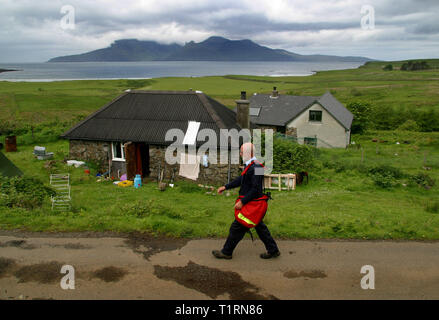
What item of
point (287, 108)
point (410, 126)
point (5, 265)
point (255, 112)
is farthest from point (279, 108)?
point (5, 265)

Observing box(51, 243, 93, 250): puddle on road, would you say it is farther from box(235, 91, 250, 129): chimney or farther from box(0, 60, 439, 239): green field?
box(235, 91, 250, 129): chimney

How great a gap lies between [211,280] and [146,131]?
15.8 meters

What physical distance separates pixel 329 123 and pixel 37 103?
61.4 m

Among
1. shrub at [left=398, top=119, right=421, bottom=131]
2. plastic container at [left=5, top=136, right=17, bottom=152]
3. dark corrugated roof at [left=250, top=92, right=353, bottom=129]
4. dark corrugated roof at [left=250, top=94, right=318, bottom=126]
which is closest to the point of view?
plastic container at [left=5, top=136, right=17, bottom=152]

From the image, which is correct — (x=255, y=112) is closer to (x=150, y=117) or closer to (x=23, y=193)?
(x=150, y=117)

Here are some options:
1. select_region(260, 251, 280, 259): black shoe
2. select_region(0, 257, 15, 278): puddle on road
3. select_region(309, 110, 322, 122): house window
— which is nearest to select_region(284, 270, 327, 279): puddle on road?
select_region(260, 251, 280, 259): black shoe

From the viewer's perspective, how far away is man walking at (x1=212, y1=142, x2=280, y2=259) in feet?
22.1

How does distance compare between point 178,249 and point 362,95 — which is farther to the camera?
point 362,95

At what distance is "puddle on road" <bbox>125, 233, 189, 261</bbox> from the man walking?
3.32 ft

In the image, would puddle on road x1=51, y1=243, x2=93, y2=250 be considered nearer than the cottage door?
Yes

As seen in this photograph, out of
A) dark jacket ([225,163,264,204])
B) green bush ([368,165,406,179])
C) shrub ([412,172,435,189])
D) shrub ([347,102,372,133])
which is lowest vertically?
shrub ([412,172,435,189])

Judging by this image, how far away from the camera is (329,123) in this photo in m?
40.2
